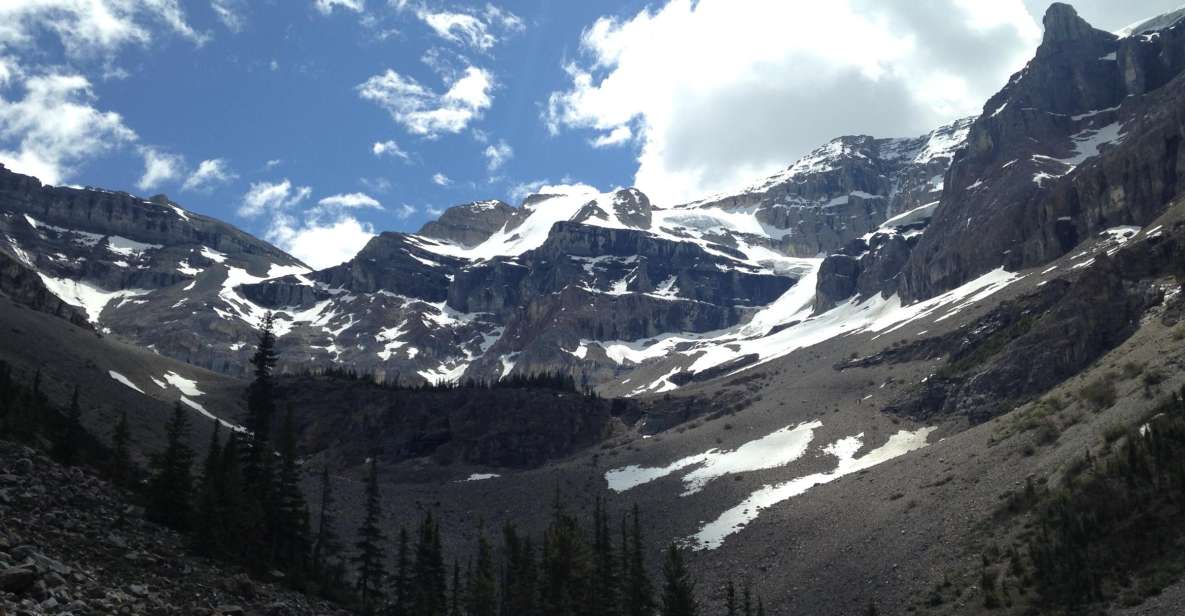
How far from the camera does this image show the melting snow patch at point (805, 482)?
88.9 m

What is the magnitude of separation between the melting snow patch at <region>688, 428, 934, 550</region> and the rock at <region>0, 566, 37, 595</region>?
6495cm

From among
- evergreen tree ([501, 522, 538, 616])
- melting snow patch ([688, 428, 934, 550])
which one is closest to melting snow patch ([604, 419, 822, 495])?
melting snow patch ([688, 428, 934, 550])

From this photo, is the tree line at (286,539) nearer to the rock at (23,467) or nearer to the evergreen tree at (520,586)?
the evergreen tree at (520,586)

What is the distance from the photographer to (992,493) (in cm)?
7181

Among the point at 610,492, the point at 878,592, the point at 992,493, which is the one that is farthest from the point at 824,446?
the point at 878,592

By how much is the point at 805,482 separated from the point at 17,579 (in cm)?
8261

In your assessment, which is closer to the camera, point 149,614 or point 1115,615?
point 149,614

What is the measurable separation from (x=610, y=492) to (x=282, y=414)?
62.7 metres

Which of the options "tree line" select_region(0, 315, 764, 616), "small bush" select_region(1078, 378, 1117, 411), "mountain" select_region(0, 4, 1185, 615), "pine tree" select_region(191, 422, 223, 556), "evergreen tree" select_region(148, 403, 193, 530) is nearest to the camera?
"pine tree" select_region(191, 422, 223, 556)

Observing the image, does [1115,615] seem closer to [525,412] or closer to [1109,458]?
[1109,458]

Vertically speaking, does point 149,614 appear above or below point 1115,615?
above

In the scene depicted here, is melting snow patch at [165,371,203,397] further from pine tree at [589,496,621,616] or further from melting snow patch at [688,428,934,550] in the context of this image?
pine tree at [589,496,621,616]

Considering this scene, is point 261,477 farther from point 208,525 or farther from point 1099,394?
point 1099,394

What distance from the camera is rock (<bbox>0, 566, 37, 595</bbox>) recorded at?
2530cm
